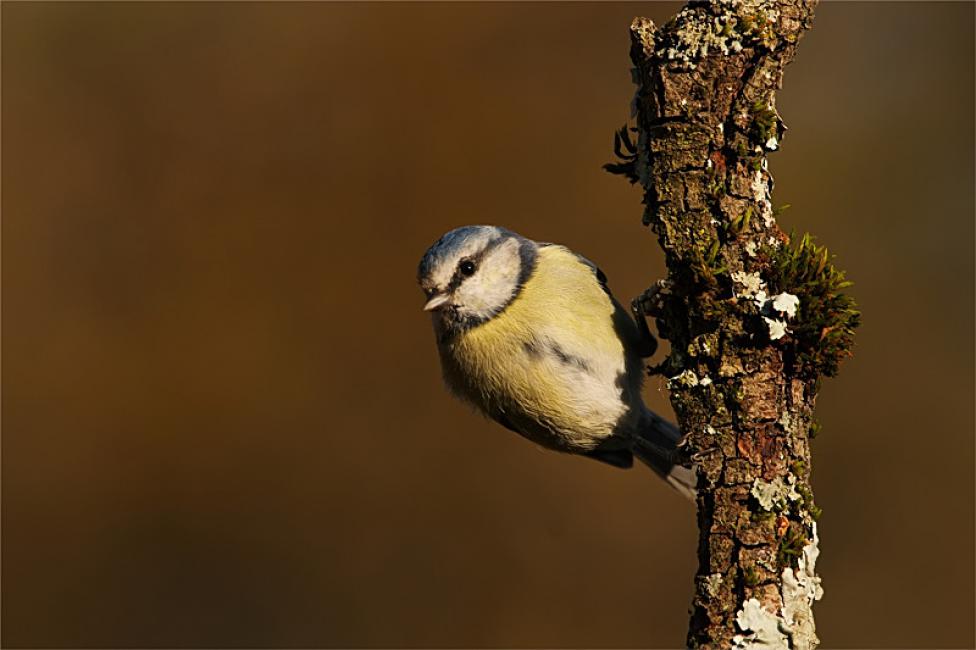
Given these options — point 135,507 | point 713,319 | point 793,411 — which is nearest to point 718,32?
point 713,319

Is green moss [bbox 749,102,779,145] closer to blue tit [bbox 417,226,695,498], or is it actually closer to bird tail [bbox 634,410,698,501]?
blue tit [bbox 417,226,695,498]

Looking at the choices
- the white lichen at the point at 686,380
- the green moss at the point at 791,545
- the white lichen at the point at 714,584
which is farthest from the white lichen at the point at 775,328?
the white lichen at the point at 714,584

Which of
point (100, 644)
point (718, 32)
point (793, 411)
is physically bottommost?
point (100, 644)

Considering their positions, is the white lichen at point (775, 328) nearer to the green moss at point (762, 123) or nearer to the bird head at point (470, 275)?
the green moss at point (762, 123)

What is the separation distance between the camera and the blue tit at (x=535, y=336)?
2934 mm

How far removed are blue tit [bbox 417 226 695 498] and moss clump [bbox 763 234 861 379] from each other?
87cm

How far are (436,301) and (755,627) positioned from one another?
4.88 ft

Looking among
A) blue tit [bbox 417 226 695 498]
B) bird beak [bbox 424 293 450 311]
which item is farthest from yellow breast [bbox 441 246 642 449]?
bird beak [bbox 424 293 450 311]

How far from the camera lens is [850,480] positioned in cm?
492

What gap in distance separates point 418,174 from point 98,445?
7.78 ft

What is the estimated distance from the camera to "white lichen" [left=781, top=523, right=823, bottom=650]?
1.92 metres

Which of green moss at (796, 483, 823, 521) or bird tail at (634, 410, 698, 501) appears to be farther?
bird tail at (634, 410, 698, 501)

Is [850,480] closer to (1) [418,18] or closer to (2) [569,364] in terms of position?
(2) [569,364]

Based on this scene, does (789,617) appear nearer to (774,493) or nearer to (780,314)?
(774,493)
